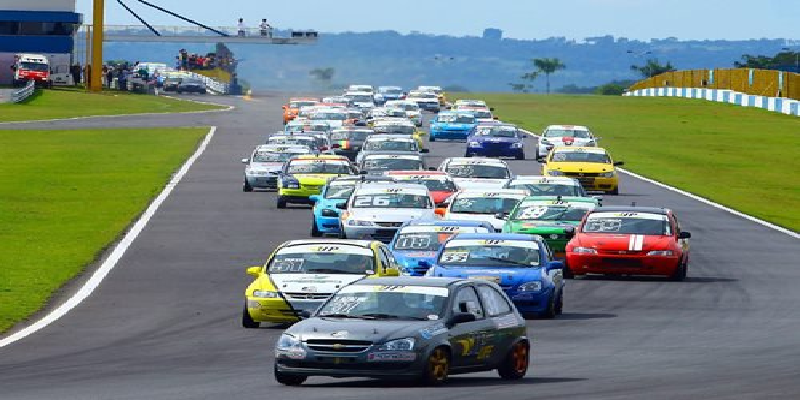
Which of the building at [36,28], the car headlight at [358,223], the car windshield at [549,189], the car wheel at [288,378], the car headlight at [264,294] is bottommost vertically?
the car headlight at [358,223]

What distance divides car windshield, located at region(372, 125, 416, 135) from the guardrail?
51.9 metres

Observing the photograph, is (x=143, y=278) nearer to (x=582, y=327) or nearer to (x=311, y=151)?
(x=582, y=327)

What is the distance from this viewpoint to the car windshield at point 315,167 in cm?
5525

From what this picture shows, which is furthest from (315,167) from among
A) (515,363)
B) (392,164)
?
(515,363)

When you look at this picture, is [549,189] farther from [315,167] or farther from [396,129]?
[396,129]

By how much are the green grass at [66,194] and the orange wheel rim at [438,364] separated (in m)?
10.5

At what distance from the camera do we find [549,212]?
40.9 metres

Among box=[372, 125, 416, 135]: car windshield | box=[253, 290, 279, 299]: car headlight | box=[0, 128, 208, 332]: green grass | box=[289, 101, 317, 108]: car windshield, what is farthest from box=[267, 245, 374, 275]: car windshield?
box=[289, 101, 317, 108]: car windshield

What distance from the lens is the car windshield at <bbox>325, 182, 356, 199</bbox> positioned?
1823 inches

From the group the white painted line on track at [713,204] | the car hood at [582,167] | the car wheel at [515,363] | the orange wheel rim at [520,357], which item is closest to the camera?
the car wheel at [515,363]

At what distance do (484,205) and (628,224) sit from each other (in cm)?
576

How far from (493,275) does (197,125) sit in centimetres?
7902

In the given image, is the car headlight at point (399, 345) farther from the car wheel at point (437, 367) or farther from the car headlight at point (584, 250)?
the car headlight at point (584, 250)

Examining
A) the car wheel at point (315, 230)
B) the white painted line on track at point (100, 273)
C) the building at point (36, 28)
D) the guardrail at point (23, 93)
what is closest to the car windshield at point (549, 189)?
the car wheel at point (315, 230)
